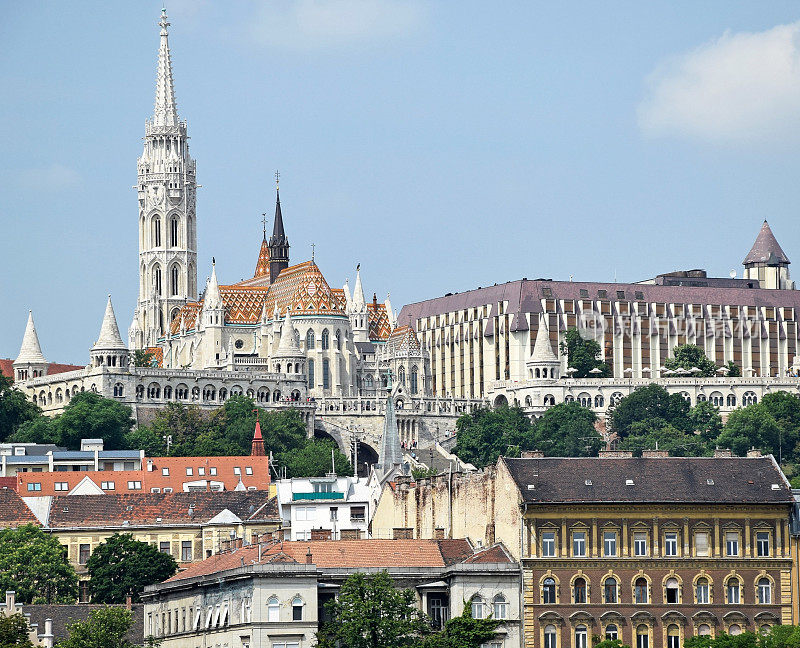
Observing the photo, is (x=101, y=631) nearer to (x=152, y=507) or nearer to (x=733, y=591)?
(x=733, y=591)

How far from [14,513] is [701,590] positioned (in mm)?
52884

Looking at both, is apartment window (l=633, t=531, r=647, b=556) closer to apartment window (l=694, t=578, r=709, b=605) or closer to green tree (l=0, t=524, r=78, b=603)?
apartment window (l=694, t=578, r=709, b=605)

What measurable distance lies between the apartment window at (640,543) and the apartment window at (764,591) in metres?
4.94

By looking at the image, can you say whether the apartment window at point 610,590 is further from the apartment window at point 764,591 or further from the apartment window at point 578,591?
the apartment window at point 764,591

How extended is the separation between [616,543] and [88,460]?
287ft

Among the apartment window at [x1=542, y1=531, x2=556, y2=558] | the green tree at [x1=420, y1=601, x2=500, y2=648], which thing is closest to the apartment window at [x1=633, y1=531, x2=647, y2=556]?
the apartment window at [x1=542, y1=531, x2=556, y2=558]

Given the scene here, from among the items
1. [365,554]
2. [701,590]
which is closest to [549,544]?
[701,590]

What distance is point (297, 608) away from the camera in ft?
340

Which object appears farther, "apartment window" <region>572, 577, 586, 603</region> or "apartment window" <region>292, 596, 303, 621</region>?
"apartment window" <region>572, 577, 586, 603</region>

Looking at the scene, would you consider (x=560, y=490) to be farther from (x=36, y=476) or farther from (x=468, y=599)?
(x=36, y=476)

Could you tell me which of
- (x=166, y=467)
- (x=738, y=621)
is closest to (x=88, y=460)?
(x=166, y=467)

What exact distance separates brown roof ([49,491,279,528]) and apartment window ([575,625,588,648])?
1536 inches

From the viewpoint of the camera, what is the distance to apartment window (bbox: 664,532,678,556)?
10788 cm

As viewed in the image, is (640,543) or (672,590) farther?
(640,543)
